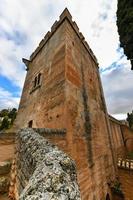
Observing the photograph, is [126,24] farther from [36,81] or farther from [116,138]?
[116,138]

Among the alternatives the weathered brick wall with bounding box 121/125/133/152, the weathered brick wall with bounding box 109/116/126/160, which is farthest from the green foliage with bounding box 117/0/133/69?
the weathered brick wall with bounding box 121/125/133/152

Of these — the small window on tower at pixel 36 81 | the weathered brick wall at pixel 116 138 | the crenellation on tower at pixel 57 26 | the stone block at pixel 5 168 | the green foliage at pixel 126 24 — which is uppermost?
the crenellation on tower at pixel 57 26

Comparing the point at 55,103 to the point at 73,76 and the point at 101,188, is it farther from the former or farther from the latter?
the point at 101,188

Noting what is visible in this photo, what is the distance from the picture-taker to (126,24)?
7332 mm

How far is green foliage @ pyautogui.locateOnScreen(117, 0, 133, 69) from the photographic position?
23.0 ft

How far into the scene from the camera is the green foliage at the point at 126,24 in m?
7.01

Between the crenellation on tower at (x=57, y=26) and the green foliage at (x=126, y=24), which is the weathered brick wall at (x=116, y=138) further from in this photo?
the crenellation on tower at (x=57, y=26)

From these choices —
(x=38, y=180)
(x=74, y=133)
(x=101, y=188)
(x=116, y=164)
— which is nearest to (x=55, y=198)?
(x=38, y=180)

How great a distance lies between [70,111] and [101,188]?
13.8ft

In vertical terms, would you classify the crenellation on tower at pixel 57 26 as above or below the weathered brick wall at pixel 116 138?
above

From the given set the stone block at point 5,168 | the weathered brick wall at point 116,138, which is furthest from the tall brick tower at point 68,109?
the weathered brick wall at point 116,138

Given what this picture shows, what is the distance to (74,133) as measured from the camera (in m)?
5.74

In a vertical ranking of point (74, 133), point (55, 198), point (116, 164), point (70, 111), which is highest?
point (70, 111)

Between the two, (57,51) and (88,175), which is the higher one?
(57,51)
